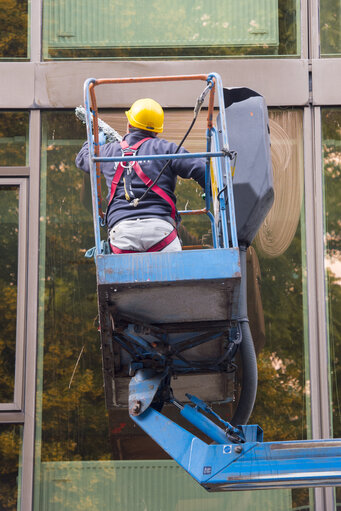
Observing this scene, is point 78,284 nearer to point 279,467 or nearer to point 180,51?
point 180,51

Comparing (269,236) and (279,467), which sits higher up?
(269,236)

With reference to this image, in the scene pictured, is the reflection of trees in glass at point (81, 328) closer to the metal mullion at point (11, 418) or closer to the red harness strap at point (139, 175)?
the metal mullion at point (11, 418)

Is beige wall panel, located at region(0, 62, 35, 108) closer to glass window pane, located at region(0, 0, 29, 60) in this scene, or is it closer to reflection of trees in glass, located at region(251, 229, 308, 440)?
glass window pane, located at region(0, 0, 29, 60)

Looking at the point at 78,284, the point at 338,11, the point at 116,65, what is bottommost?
the point at 78,284

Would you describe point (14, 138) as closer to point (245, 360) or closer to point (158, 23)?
point (158, 23)

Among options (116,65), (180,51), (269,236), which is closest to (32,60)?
(116,65)

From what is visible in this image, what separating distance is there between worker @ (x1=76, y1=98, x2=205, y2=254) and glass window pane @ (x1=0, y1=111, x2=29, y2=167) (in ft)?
9.50

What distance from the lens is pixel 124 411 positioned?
8.32m

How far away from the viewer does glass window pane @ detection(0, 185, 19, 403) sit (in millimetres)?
8438

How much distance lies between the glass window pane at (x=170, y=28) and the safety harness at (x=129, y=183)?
3368 millimetres

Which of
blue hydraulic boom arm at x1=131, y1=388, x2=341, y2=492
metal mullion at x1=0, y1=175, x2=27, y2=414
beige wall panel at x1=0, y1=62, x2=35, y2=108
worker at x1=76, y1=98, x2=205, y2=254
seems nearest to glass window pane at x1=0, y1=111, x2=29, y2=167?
beige wall panel at x1=0, y1=62, x2=35, y2=108

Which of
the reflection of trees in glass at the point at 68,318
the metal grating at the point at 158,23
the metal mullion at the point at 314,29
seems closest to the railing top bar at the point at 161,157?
the reflection of trees in glass at the point at 68,318

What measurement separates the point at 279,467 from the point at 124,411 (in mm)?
3114

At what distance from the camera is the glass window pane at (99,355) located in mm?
8102
